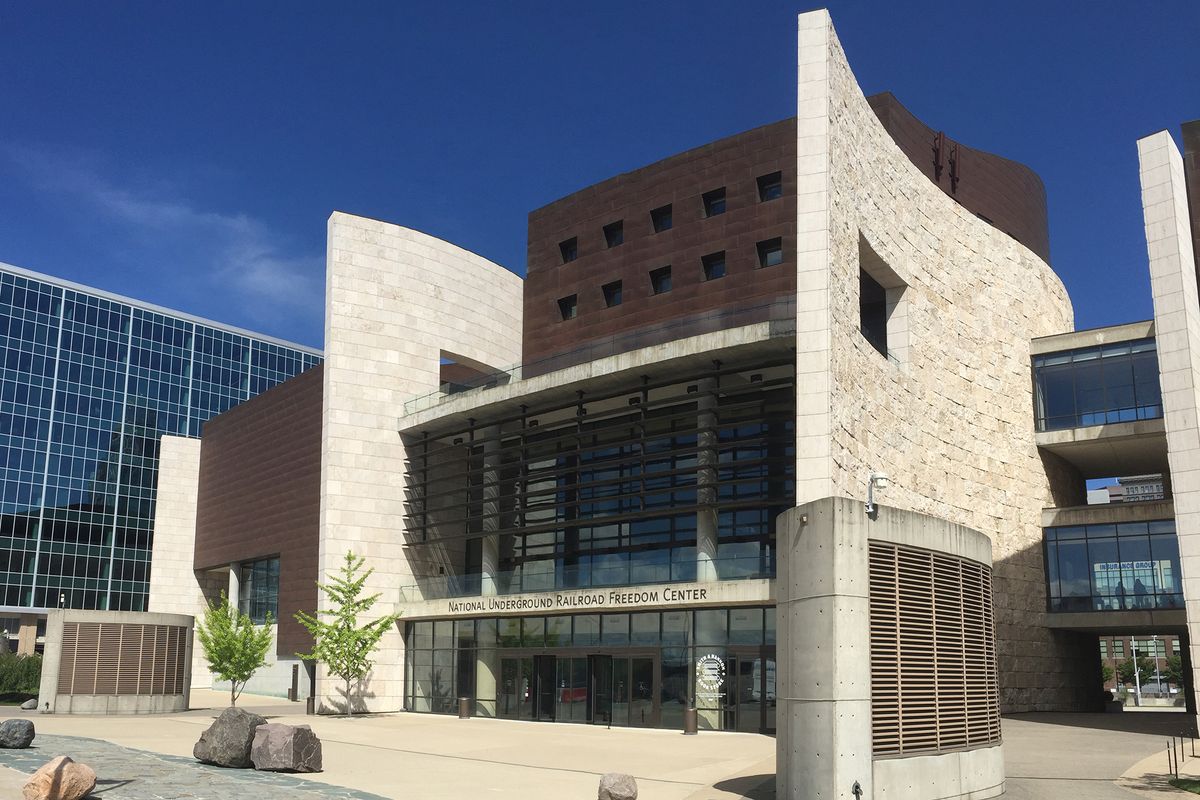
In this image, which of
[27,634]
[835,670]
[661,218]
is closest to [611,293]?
[661,218]

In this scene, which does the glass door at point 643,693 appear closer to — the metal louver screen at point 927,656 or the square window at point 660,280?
the square window at point 660,280

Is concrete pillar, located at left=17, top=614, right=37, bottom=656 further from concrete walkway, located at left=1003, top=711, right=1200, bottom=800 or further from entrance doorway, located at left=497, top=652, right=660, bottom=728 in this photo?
concrete walkway, located at left=1003, top=711, right=1200, bottom=800

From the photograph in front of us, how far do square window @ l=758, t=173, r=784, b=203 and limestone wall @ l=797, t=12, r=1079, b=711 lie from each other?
171 inches

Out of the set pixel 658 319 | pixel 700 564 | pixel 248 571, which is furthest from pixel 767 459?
pixel 248 571

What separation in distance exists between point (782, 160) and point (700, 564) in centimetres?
1580

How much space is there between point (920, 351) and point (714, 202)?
10.1m

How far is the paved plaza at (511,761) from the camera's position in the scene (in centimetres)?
1802

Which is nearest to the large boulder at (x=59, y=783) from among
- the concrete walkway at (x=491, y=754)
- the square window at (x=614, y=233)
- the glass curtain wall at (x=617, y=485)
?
the concrete walkway at (x=491, y=754)

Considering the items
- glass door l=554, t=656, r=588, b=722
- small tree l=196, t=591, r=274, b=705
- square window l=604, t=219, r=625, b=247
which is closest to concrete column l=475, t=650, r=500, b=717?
glass door l=554, t=656, r=588, b=722

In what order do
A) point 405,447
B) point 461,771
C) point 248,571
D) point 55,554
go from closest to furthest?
point 461,771, point 405,447, point 248,571, point 55,554

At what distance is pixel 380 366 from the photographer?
47000 millimetres

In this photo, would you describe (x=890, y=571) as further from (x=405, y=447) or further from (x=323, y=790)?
(x=405, y=447)

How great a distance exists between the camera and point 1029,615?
142ft

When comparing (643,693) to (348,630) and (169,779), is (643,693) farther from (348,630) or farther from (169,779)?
(169,779)
